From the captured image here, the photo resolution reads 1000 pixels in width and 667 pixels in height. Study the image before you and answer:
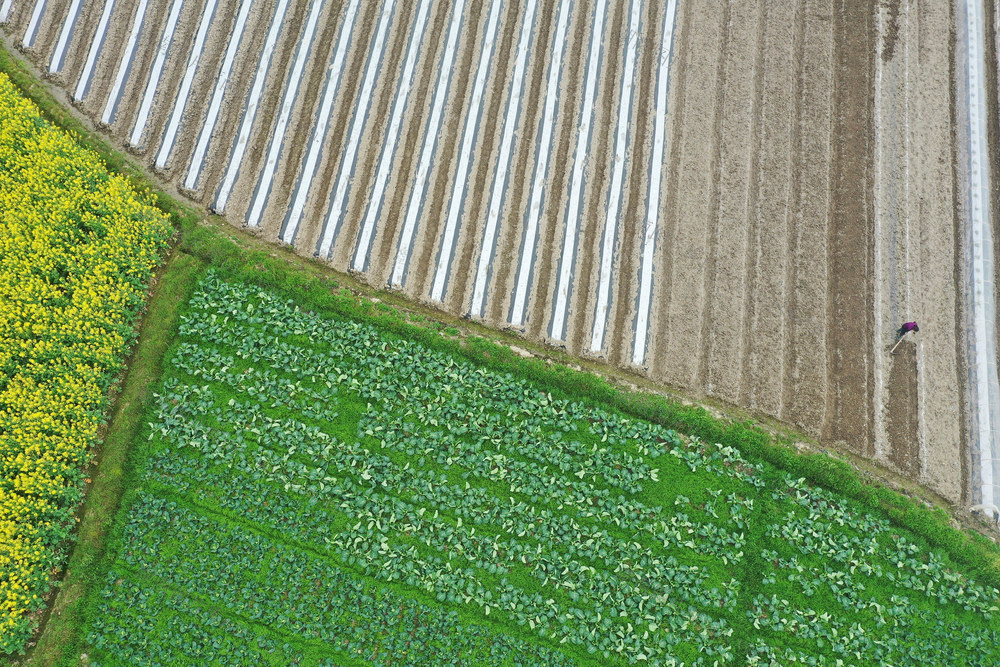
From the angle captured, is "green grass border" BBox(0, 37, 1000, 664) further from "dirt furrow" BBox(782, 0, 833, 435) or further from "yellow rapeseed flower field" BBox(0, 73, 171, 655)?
"dirt furrow" BBox(782, 0, 833, 435)

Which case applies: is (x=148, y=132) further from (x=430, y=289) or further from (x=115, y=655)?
(x=115, y=655)

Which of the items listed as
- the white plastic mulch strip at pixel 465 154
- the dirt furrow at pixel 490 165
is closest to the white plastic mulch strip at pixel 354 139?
the white plastic mulch strip at pixel 465 154

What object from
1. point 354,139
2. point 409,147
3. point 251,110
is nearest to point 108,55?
point 251,110

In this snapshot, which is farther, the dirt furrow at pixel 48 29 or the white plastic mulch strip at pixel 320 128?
the dirt furrow at pixel 48 29

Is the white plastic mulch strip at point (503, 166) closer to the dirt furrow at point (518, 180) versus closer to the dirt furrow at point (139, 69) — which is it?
the dirt furrow at point (518, 180)

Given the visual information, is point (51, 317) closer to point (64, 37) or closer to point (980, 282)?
point (64, 37)

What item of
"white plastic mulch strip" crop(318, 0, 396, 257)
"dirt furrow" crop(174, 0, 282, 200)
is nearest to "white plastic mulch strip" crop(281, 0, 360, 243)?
"white plastic mulch strip" crop(318, 0, 396, 257)

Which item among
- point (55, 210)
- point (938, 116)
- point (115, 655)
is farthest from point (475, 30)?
point (115, 655)
